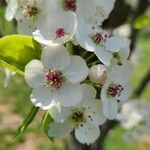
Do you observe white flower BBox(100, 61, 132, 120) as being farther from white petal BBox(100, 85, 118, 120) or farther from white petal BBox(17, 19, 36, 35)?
white petal BBox(17, 19, 36, 35)

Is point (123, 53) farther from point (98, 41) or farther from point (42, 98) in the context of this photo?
point (42, 98)

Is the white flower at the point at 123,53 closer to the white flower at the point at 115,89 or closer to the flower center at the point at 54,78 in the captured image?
the white flower at the point at 115,89

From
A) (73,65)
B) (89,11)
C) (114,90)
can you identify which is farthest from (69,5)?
(114,90)

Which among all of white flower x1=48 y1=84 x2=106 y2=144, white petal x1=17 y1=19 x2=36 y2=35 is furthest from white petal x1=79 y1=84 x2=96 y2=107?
white petal x1=17 y1=19 x2=36 y2=35

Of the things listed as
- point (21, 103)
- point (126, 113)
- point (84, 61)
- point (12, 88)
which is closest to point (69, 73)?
point (84, 61)

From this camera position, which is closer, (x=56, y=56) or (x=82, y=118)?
(x=56, y=56)

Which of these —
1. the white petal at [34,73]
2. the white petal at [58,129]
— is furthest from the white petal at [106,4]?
the white petal at [58,129]
